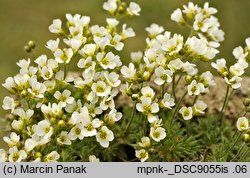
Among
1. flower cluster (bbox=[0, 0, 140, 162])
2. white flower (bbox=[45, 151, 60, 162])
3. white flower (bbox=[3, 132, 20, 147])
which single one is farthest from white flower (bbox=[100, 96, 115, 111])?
white flower (bbox=[3, 132, 20, 147])

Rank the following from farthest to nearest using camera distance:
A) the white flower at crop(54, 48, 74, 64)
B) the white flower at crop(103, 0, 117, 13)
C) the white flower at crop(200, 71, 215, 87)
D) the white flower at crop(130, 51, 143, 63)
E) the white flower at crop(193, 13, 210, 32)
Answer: the white flower at crop(103, 0, 117, 13), the white flower at crop(130, 51, 143, 63), the white flower at crop(193, 13, 210, 32), the white flower at crop(200, 71, 215, 87), the white flower at crop(54, 48, 74, 64)

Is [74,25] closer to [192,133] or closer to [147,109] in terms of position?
[147,109]

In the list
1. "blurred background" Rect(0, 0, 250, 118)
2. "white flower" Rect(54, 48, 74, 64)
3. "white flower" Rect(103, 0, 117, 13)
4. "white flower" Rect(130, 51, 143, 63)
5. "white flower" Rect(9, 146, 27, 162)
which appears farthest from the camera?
"blurred background" Rect(0, 0, 250, 118)

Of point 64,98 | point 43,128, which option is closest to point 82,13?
point 64,98

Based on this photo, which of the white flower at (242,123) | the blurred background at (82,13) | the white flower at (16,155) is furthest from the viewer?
the blurred background at (82,13)

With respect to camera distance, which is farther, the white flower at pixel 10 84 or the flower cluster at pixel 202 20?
the flower cluster at pixel 202 20

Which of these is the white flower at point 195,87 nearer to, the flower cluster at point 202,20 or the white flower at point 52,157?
the flower cluster at point 202,20

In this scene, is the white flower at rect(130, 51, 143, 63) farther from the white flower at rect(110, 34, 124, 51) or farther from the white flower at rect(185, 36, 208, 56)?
the white flower at rect(185, 36, 208, 56)

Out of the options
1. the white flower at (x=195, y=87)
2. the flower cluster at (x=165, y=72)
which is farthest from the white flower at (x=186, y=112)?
the white flower at (x=195, y=87)

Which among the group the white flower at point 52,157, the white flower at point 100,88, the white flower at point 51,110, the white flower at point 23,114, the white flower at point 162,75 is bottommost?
the white flower at point 52,157
